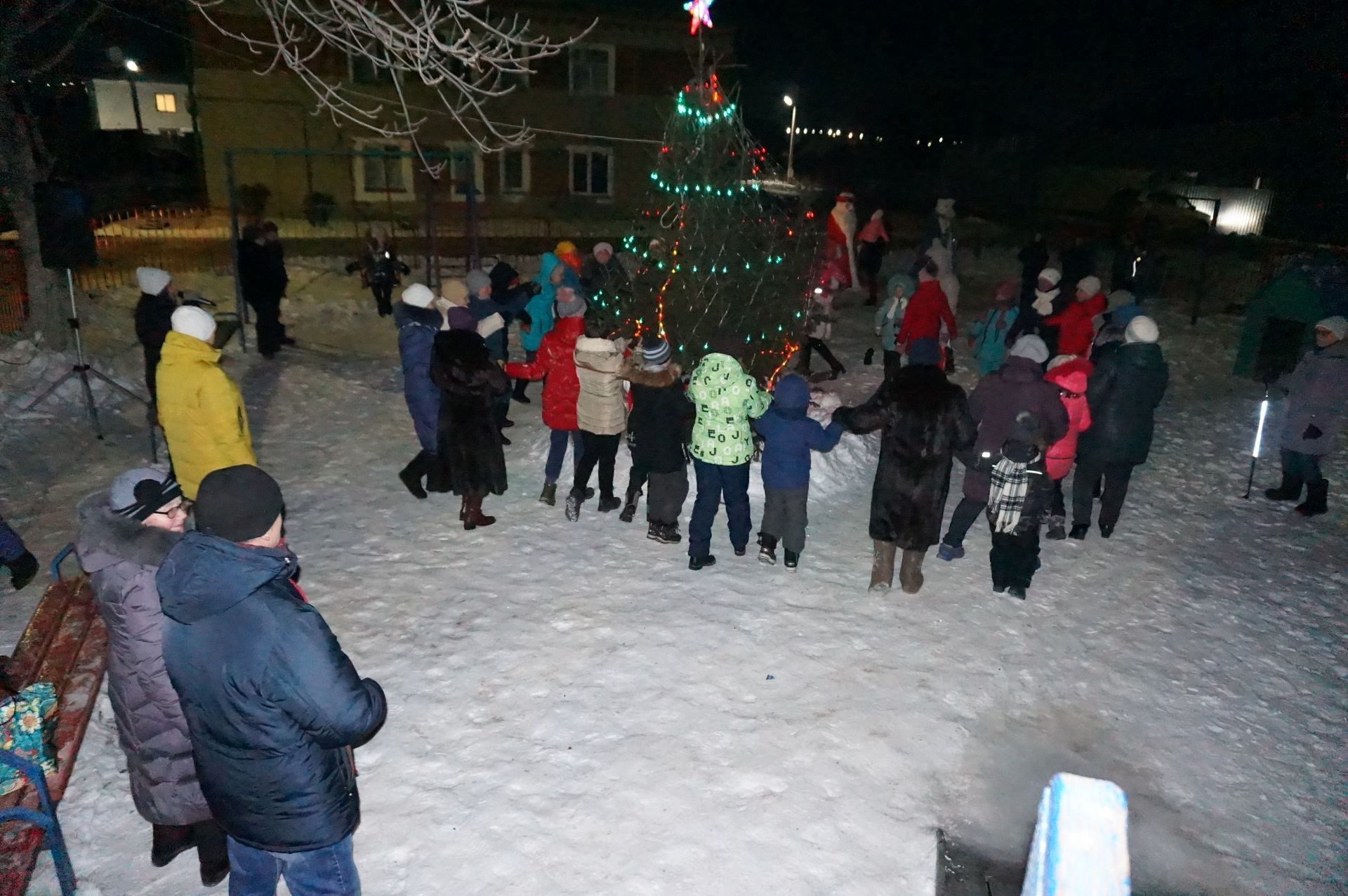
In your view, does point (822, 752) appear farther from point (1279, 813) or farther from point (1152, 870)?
point (1279, 813)

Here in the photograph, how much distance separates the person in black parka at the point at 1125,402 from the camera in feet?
20.9

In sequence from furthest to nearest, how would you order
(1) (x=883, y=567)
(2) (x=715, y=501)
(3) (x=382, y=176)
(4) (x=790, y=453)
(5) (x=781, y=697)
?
(3) (x=382, y=176) < (2) (x=715, y=501) < (1) (x=883, y=567) < (4) (x=790, y=453) < (5) (x=781, y=697)

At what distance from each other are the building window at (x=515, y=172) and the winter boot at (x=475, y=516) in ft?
66.1

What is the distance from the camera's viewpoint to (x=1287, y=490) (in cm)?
774

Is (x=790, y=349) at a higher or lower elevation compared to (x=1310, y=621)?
higher

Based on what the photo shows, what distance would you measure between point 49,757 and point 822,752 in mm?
3699

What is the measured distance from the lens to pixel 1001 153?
31.0 metres

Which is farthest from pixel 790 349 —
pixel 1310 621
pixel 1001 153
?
pixel 1001 153

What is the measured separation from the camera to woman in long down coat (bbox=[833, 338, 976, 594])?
5473 millimetres

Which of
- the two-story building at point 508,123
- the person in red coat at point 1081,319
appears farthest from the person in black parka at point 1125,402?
the two-story building at point 508,123

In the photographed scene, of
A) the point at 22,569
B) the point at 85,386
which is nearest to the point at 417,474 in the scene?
the point at 22,569

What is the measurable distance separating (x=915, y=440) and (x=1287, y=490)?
185 inches

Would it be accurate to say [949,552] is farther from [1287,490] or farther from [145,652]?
[145,652]

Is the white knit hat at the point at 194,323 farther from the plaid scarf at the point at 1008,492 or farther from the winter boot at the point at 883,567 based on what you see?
the plaid scarf at the point at 1008,492
